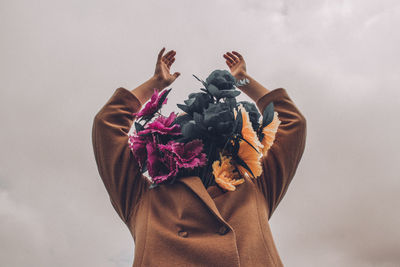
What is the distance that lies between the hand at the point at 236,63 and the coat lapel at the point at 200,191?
3.47 feet

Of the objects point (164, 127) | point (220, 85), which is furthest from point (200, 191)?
point (220, 85)

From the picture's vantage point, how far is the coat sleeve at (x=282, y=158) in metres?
2.44

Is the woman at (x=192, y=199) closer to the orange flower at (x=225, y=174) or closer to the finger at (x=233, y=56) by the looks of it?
the orange flower at (x=225, y=174)

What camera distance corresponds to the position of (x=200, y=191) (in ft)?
6.51

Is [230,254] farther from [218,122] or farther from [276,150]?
[276,150]

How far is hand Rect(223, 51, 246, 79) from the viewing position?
9.22 ft

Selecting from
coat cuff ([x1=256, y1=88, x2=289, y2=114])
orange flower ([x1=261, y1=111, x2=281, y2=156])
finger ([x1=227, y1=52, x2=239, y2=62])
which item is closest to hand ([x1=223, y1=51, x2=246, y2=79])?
finger ([x1=227, y1=52, x2=239, y2=62])

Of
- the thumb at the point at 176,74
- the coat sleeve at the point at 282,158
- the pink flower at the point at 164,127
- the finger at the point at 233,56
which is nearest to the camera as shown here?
the pink flower at the point at 164,127

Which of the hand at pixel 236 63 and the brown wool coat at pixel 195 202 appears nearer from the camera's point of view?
the brown wool coat at pixel 195 202

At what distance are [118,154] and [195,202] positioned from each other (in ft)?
2.04

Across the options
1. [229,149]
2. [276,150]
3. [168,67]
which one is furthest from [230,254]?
[168,67]

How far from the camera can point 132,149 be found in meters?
2.25

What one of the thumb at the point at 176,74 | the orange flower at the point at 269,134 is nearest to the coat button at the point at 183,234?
the orange flower at the point at 269,134

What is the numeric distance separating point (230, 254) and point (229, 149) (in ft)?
2.09
